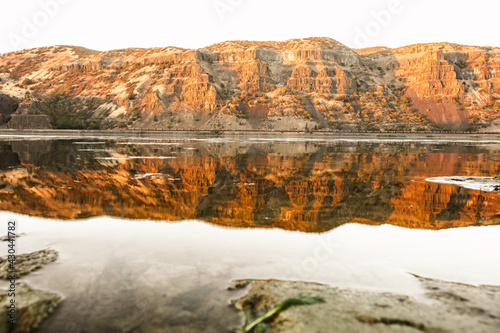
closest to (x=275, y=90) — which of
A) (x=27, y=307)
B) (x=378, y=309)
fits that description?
(x=378, y=309)

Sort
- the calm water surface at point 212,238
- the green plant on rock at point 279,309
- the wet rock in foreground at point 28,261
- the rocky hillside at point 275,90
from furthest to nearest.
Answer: the rocky hillside at point 275,90
the wet rock in foreground at point 28,261
the calm water surface at point 212,238
the green plant on rock at point 279,309

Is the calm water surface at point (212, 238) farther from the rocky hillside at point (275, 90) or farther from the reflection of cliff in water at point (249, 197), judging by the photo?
the rocky hillside at point (275, 90)

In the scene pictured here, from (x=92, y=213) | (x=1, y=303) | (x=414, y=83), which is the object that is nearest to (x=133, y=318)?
(x=1, y=303)

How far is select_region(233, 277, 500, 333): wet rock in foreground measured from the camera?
4.32m

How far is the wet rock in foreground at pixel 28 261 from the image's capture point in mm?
5887

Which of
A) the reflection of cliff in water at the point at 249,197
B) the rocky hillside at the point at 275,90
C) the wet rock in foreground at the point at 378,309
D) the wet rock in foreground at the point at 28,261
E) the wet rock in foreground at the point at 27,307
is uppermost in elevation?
the rocky hillside at the point at 275,90

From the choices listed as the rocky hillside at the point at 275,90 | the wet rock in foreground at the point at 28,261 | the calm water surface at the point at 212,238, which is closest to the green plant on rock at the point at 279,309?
the calm water surface at the point at 212,238

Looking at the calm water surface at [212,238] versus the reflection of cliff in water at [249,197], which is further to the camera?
the reflection of cliff in water at [249,197]

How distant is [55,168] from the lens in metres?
19.2

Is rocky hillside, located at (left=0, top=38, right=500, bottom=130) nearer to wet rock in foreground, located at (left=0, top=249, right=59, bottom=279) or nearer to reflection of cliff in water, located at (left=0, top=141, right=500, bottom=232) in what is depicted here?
reflection of cliff in water, located at (left=0, top=141, right=500, bottom=232)

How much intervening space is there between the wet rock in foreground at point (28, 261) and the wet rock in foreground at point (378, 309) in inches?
149

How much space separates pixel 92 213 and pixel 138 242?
321 cm

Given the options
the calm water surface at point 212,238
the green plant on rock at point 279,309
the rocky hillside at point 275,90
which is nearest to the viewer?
the green plant on rock at point 279,309

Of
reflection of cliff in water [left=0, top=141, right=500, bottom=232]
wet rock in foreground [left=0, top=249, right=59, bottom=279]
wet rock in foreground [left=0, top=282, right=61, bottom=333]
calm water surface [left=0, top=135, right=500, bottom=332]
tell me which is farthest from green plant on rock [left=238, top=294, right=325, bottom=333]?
wet rock in foreground [left=0, top=249, right=59, bottom=279]
